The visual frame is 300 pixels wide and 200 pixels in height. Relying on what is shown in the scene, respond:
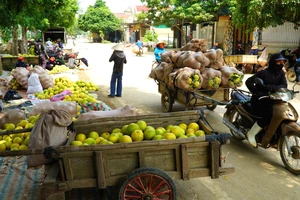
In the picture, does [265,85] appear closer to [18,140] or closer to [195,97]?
[195,97]

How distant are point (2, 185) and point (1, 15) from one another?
5.74 m

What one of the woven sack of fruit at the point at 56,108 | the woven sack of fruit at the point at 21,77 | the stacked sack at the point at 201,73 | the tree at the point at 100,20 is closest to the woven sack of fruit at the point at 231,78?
the stacked sack at the point at 201,73

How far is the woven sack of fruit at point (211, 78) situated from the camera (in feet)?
21.3

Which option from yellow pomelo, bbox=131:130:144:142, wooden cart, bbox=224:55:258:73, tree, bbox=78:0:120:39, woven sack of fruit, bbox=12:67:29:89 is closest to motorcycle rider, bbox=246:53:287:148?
yellow pomelo, bbox=131:130:144:142

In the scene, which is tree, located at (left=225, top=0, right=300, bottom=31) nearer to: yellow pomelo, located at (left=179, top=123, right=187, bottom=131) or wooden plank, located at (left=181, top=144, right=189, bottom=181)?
yellow pomelo, located at (left=179, top=123, right=187, bottom=131)

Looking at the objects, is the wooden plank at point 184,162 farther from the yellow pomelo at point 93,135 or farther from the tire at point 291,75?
the tire at point 291,75

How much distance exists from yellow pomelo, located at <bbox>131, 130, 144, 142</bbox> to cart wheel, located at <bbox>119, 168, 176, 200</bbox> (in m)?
0.42

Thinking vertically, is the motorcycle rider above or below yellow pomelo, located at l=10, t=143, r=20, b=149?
above

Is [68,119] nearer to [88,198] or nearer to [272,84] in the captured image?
[88,198]

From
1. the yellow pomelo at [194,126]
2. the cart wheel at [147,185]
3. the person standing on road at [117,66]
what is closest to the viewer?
the cart wheel at [147,185]


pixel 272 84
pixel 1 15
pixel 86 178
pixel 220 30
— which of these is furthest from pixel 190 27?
pixel 86 178

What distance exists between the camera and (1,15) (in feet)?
26.0

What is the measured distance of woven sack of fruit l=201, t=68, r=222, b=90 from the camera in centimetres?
649

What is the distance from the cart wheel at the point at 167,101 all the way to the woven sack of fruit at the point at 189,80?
116 centimetres
